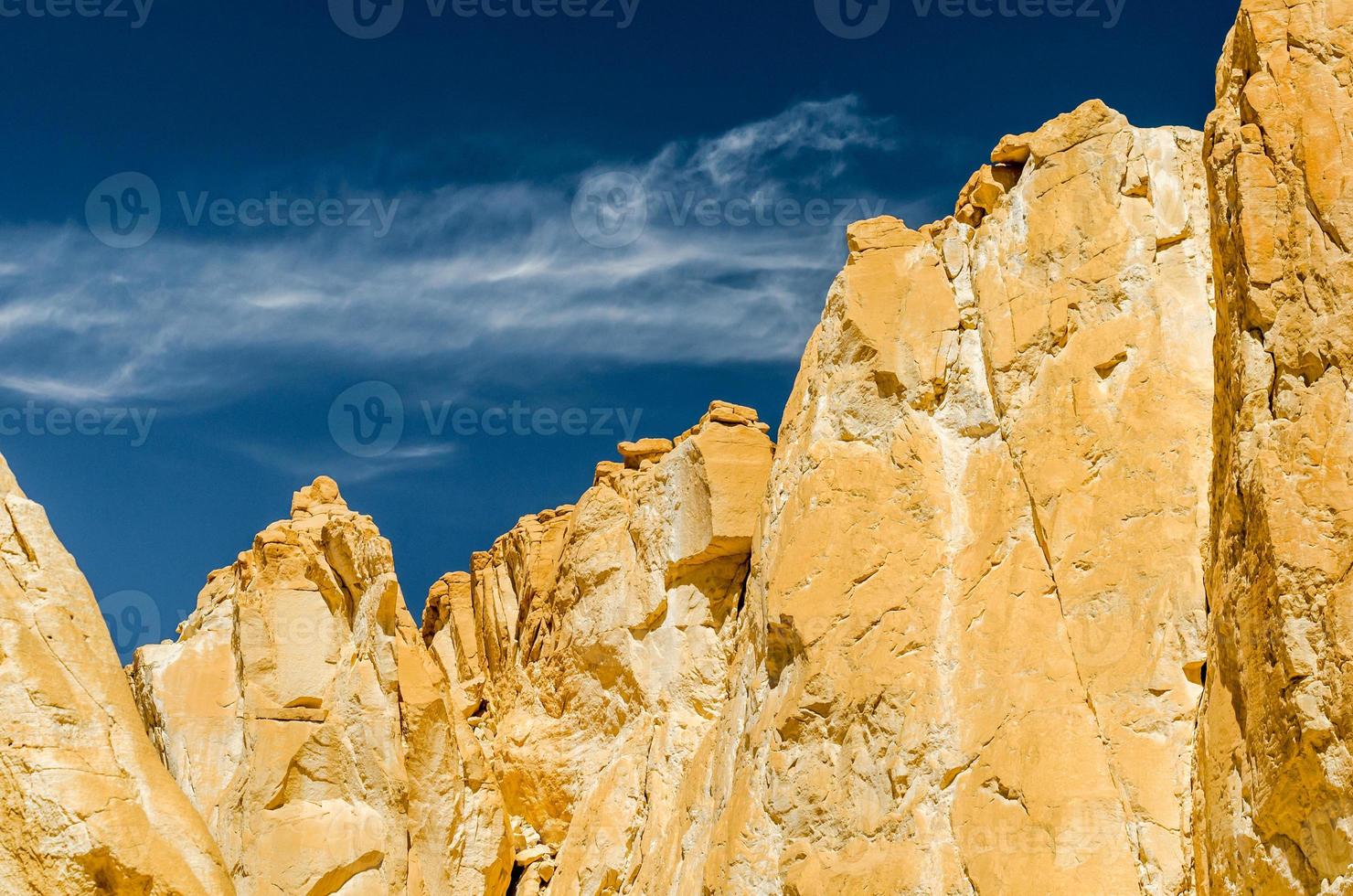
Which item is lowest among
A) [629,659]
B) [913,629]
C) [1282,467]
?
[1282,467]

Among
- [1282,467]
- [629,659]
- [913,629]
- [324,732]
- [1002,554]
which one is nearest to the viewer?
[1282,467]

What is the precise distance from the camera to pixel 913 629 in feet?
63.9

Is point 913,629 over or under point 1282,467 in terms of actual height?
over

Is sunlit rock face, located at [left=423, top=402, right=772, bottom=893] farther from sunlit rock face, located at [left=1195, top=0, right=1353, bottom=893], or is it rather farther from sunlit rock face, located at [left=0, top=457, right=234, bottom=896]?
sunlit rock face, located at [left=1195, top=0, right=1353, bottom=893]

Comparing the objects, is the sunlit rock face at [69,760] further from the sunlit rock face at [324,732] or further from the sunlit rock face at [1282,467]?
the sunlit rock face at [1282,467]

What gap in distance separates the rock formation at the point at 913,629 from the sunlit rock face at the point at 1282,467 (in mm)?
39

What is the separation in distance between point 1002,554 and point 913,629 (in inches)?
53.2

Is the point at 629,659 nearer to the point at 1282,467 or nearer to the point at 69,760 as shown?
the point at 69,760

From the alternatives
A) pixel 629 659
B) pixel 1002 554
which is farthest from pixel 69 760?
pixel 1002 554

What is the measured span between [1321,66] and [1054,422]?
5.37 meters

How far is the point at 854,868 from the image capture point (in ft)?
60.7

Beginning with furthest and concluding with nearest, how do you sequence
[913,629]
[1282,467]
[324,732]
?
[324,732] → [913,629] → [1282,467]

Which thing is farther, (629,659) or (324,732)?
(629,659)

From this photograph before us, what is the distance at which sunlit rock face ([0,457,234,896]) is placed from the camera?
22.1 metres
